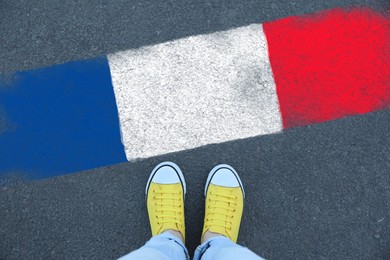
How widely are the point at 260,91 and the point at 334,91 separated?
1.42 feet

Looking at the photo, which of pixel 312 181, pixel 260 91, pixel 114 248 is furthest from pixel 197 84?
pixel 114 248

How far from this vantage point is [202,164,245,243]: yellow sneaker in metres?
2.16

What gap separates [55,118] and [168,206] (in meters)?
0.82

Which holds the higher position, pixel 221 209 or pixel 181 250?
pixel 221 209

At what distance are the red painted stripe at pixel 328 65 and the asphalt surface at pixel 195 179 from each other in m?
0.07

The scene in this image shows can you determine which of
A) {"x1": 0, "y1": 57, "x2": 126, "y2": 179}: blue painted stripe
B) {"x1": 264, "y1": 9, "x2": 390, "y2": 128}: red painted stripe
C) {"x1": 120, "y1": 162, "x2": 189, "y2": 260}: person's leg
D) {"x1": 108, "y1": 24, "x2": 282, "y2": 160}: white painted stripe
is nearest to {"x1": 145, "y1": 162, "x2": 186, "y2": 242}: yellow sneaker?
{"x1": 120, "y1": 162, "x2": 189, "y2": 260}: person's leg

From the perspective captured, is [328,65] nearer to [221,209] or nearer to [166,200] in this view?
[221,209]

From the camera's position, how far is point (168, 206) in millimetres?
2188

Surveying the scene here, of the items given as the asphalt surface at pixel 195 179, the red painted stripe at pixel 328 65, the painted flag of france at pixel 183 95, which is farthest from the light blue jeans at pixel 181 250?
the red painted stripe at pixel 328 65

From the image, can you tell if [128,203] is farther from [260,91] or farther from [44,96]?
[260,91]

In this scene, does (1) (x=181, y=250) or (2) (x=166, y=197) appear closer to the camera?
(1) (x=181, y=250)

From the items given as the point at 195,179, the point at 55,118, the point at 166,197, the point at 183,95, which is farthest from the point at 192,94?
the point at 55,118

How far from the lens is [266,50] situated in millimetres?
2229

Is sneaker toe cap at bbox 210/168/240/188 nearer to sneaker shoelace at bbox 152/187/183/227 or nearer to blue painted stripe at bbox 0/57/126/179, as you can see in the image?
sneaker shoelace at bbox 152/187/183/227
